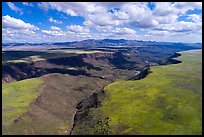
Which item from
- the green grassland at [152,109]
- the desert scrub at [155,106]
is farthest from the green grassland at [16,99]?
the desert scrub at [155,106]

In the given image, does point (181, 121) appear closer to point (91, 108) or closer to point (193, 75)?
point (91, 108)

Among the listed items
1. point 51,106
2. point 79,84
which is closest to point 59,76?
point 79,84

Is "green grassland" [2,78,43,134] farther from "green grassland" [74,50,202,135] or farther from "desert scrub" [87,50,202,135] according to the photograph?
"desert scrub" [87,50,202,135]

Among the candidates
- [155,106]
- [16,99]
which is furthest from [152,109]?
[16,99]

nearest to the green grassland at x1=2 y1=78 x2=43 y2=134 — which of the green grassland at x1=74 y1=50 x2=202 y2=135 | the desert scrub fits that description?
the green grassland at x1=74 y1=50 x2=202 y2=135

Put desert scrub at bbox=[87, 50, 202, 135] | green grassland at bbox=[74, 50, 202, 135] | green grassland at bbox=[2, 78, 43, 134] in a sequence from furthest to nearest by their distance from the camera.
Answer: green grassland at bbox=[2, 78, 43, 134], green grassland at bbox=[74, 50, 202, 135], desert scrub at bbox=[87, 50, 202, 135]

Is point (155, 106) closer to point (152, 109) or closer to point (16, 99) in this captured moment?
point (152, 109)
